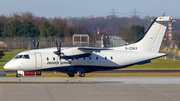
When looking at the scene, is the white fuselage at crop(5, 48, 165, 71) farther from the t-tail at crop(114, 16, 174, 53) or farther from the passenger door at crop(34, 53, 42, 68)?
the t-tail at crop(114, 16, 174, 53)

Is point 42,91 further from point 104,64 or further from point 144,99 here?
point 104,64

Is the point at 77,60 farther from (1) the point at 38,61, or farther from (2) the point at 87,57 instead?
(1) the point at 38,61

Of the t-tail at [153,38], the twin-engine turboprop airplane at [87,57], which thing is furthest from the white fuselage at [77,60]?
the t-tail at [153,38]

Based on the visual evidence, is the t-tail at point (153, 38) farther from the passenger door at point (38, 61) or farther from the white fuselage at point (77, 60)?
the passenger door at point (38, 61)

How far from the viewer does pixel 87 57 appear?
91.9 feet

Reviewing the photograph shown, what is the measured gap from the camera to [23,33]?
78.2 m

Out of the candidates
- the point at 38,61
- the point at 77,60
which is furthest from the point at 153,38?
the point at 38,61

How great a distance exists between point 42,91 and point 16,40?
44463mm

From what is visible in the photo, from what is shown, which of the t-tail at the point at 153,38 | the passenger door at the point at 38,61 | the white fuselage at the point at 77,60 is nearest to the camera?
the white fuselage at the point at 77,60

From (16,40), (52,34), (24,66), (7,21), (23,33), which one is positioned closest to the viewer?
(24,66)

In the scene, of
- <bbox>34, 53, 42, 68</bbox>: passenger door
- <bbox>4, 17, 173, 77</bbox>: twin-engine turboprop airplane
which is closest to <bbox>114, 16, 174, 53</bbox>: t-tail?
<bbox>4, 17, 173, 77</bbox>: twin-engine turboprop airplane

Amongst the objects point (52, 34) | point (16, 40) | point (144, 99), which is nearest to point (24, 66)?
point (144, 99)

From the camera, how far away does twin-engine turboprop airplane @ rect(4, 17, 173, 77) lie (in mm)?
26547

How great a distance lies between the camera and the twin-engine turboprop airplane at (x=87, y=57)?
26.5 m
